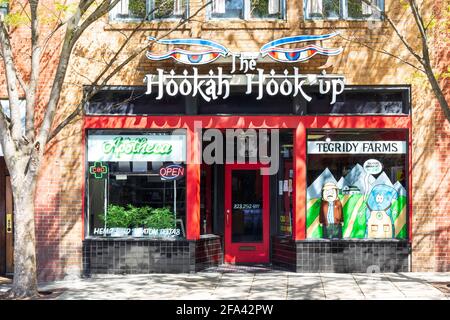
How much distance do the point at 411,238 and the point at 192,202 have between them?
175 inches

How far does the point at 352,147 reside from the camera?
1432 cm

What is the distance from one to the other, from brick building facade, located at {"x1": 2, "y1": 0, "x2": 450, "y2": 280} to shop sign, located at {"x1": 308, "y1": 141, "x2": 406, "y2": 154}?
52 cm

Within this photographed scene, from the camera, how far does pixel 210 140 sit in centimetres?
1480

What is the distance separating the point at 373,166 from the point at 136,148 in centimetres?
483

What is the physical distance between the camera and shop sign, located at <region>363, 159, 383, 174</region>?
14.3m

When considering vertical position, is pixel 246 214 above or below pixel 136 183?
below

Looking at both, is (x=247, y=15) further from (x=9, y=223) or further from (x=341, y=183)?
(x=9, y=223)

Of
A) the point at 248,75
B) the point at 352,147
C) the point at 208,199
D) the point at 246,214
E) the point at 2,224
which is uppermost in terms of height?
the point at 248,75

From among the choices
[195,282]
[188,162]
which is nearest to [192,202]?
[188,162]

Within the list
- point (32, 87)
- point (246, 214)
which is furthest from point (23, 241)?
point (246, 214)

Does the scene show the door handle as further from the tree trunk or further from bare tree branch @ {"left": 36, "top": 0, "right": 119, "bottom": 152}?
bare tree branch @ {"left": 36, "top": 0, "right": 119, "bottom": 152}

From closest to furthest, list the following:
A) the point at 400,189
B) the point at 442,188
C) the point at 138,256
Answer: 1. the point at 442,188
2. the point at 138,256
3. the point at 400,189

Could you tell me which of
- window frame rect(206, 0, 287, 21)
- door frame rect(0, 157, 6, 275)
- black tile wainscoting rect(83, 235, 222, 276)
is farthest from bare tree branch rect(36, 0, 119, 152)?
door frame rect(0, 157, 6, 275)

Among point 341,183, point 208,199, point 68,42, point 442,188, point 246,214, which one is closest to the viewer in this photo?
point 68,42
